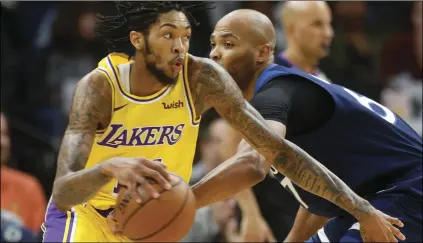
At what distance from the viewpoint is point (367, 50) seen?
33.1 feet

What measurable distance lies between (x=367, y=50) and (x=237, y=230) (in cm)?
356

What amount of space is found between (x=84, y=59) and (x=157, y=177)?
623cm

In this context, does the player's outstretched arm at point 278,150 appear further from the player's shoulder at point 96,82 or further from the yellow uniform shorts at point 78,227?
the yellow uniform shorts at point 78,227

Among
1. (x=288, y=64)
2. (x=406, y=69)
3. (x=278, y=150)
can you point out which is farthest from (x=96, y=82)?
(x=406, y=69)

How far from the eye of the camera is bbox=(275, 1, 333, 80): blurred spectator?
24.3 ft

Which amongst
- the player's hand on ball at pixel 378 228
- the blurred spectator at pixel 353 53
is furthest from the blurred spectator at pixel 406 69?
the player's hand on ball at pixel 378 228

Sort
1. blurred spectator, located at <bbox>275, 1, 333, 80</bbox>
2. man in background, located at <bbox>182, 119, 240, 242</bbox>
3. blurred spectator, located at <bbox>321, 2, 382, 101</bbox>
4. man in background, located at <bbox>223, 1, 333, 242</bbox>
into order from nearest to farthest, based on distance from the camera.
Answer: man in background, located at <bbox>223, 1, 333, 242</bbox>
blurred spectator, located at <bbox>275, 1, 333, 80</bbox>
man in background, located at <bbox>182, 119, 240, 242</bbox>
blurred spectator, located at <bbox>321, 2, 382, 101</bbox>

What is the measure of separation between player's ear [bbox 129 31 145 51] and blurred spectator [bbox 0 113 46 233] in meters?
3.83

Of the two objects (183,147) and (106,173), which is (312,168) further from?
(106,173)

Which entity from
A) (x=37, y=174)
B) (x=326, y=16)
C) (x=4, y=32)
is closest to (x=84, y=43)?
(x=4, y=32)

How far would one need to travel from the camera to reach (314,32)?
7.63 metres

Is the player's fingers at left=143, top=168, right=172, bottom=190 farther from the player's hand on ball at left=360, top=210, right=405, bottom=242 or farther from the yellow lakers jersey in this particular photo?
the player's hand on ball at left=360, top=210, right=405, bottom=242

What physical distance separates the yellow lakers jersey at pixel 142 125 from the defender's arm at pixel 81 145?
0.09 m

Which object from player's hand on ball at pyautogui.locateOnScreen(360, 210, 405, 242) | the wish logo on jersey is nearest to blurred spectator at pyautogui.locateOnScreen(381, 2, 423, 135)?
player's hand on ball at pyautogui.locateOnScreen(360, 210, 405, 242)
